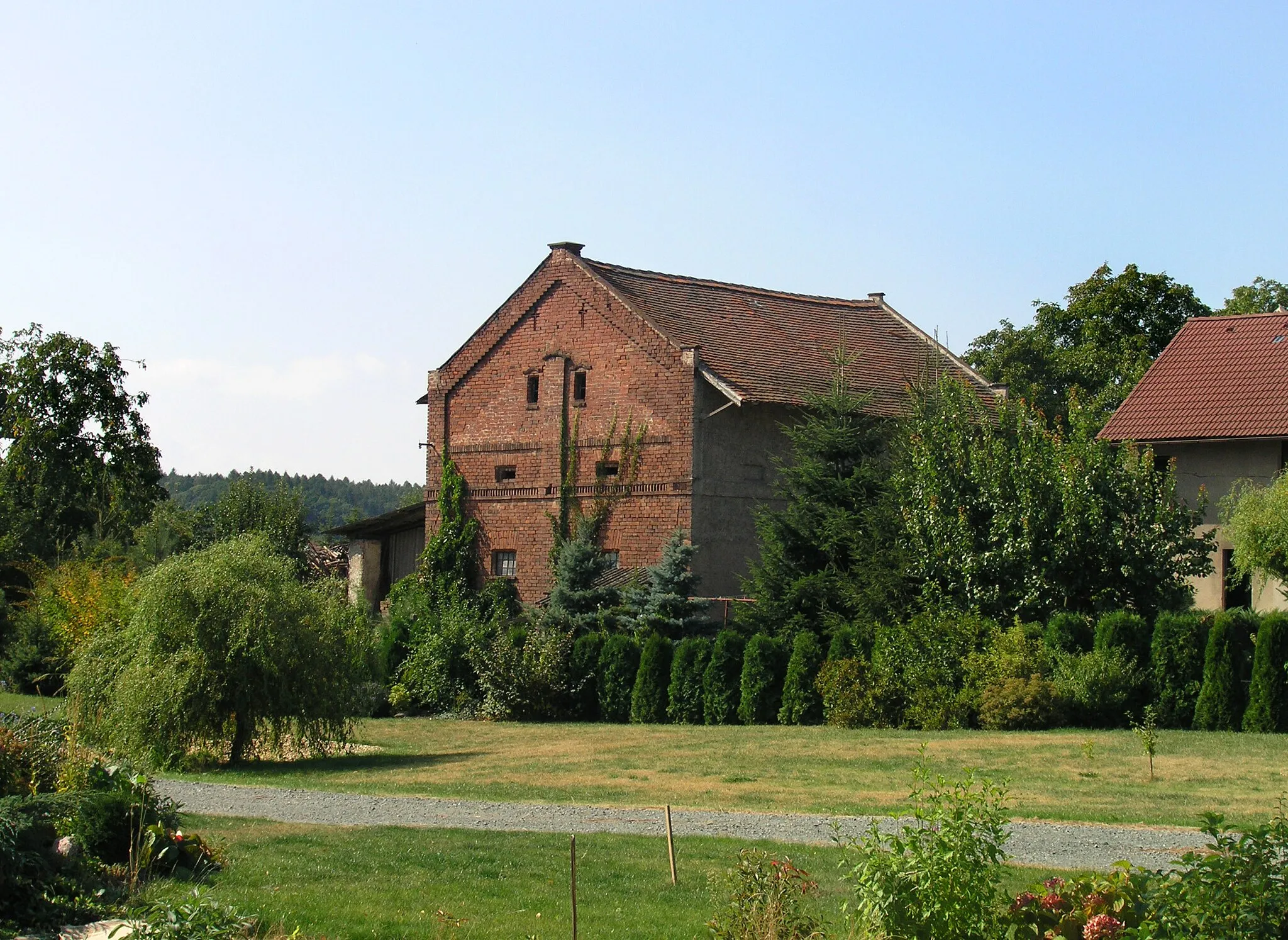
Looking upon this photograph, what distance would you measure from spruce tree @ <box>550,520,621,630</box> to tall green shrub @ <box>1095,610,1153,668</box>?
43.8ft

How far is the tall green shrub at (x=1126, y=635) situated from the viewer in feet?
84.2

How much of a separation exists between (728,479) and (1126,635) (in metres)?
13.9

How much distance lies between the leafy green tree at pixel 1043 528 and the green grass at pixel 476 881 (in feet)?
51.6

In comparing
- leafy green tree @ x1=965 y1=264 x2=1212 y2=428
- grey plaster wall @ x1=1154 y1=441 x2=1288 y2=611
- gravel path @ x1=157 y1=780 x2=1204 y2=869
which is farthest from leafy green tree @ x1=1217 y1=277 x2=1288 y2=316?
gravel path @ x1=157 y1=780 x2=1204 y2=869

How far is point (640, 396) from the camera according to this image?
1511 inches

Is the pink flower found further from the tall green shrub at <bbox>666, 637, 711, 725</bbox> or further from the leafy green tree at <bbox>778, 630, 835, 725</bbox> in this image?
the tall green shrub at <bbox>666, 637, 711, 725</bbox>

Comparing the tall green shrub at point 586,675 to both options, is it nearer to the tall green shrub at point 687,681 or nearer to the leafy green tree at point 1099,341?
the tall green shrub at point 687,681

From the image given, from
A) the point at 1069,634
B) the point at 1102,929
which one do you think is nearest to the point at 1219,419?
the point at 1069,634

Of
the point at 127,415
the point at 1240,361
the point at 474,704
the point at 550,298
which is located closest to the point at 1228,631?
the point at 1240,361

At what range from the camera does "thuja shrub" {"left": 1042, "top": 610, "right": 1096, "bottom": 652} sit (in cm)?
2639

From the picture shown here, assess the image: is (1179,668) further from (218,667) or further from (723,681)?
(218,667)

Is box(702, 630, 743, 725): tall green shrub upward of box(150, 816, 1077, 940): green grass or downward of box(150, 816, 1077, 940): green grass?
upward

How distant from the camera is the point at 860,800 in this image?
1703cm

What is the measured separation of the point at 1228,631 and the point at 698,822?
13.6 meters
